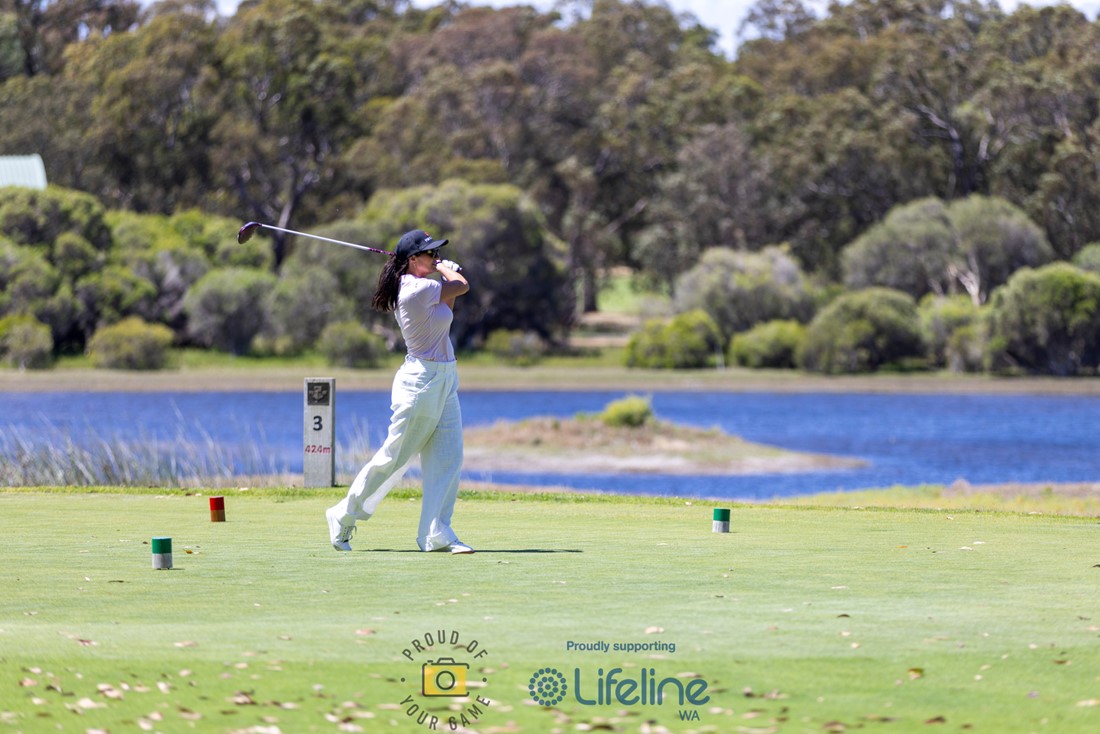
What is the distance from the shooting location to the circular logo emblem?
745 cm

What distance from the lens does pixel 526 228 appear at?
3324 inches

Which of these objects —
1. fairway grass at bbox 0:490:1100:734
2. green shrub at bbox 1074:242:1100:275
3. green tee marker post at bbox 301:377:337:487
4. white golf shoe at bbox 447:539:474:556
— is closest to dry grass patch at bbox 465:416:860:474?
green tee marker post at bbox 301:377:337:487

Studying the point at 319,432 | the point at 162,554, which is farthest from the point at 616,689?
the point at 319,432

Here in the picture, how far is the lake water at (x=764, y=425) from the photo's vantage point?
137ft

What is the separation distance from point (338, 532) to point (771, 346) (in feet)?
229

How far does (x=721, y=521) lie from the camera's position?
13.9 metres

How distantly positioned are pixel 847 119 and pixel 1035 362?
21.1 m

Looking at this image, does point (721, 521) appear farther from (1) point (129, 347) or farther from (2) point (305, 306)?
(2) point (305, 306)

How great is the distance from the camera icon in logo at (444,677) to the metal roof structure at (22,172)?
82.2 m

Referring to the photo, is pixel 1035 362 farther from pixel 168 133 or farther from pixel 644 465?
pixel 168 133

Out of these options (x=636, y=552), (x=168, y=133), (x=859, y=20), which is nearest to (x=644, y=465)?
(x=636, y=552)

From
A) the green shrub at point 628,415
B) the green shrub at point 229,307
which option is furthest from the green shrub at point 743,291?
the green shrub at point 628,415

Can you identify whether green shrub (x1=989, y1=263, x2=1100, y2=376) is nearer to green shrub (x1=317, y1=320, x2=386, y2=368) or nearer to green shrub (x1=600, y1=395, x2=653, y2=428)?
green shrub (x1=317, y1=320, x2=386, y2=368)

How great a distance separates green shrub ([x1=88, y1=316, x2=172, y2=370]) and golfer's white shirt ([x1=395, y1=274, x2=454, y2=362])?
67480mm
